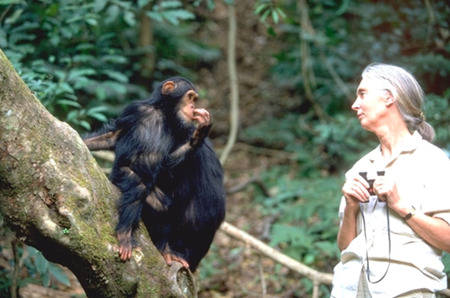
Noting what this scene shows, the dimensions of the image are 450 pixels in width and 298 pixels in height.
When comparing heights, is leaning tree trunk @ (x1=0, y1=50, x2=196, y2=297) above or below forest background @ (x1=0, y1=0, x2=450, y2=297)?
above

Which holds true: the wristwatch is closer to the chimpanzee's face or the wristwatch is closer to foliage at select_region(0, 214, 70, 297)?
the chimpanzee's face

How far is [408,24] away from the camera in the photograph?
6.96 metres

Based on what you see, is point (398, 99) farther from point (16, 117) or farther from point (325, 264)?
point (325, 264)

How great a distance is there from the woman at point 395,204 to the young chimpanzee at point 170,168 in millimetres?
1090

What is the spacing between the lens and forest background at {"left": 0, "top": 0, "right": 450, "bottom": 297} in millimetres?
4973

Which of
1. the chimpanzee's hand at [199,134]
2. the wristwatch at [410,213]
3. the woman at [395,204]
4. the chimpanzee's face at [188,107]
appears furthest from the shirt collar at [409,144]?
the chimpanzee's face at [188,107]

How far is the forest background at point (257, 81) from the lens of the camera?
4.97 metres

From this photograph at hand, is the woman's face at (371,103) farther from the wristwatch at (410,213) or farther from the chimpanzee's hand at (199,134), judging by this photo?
the chimpanzee's hand at (199,134)

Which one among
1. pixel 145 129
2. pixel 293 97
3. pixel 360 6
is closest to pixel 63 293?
pixel 145 129

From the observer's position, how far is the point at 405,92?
291 centimetres

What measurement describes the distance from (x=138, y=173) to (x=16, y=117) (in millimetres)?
1009

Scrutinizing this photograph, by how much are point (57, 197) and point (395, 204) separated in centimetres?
173

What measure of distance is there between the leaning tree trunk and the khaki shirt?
1278mm

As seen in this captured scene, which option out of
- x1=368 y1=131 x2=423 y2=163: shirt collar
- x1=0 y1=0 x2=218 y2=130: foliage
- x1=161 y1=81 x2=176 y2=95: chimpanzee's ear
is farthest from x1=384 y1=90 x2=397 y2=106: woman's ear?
x1=0 y1=0 x2=218 y2=130: foliage
